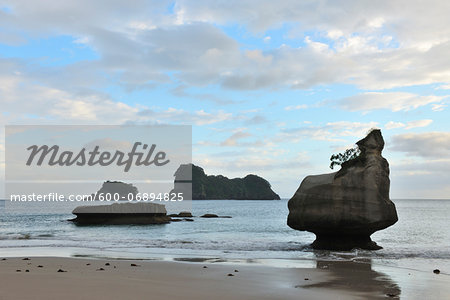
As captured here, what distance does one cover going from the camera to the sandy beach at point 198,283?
964cm

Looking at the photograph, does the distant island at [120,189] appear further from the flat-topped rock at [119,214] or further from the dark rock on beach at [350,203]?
the dark rock on beach at [350,203]

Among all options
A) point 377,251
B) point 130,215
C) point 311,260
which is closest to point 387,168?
point 377,251

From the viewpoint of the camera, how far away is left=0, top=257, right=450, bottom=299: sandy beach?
964 cm

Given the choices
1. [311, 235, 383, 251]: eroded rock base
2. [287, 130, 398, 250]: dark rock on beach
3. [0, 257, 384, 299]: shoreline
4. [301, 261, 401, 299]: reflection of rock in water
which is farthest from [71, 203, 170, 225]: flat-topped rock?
[301, 261, 401, 299]: reflection of rock in water

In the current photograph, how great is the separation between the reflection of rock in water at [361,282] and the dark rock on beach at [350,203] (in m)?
6.39

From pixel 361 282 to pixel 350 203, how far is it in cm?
1161

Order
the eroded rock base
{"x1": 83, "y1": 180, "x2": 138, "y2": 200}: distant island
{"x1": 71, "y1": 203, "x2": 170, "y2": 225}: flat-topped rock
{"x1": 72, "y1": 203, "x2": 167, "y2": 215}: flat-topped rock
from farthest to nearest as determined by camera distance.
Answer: {"x1": 83, "y1": 180, "x2": 138, "y2": 200}: distant island
{"x1": 72, "y1": 203, "x2": 167, "y2": 215}: flat-topped rock
{"x1": 71, "y1": 203, "x2": 170, "y2": 225}: flat-topped rock
the eroded rock base

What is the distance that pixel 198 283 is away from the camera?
39.1 feet

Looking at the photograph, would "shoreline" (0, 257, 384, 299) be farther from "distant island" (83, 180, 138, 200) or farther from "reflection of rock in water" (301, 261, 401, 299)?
"distant island" (83, 180, 138, 200)

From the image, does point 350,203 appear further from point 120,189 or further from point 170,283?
point 120,189

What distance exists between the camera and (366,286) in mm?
12359

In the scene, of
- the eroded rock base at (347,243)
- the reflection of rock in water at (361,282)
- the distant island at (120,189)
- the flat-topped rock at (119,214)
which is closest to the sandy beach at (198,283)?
the reflection of rock in water at (361,282)

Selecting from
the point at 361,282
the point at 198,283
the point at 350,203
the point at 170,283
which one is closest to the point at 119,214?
the point at 350,203

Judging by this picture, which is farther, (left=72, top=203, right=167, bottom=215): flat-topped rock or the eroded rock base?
(left=72, top=203, right=167, bottom=215): flat-topped rock
